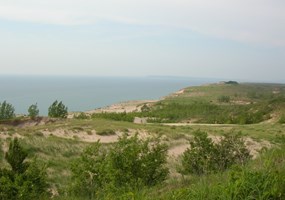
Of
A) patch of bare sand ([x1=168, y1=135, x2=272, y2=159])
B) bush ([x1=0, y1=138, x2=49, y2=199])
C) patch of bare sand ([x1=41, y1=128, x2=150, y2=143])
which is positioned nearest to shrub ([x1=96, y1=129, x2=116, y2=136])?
patch of bare sand ([x1=41, y1=128, x2=150, y2=143])

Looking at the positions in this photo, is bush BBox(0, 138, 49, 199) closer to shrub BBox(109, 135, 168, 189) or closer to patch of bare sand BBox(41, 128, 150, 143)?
shrub BBox(109, 135, 168, 189)

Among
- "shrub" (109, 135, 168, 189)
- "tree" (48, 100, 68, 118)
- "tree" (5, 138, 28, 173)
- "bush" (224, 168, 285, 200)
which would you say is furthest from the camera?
"tree" (48, 100, 68, 118)

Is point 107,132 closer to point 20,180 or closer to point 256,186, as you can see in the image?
point 20,180

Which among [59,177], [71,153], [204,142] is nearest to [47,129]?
[71,153]

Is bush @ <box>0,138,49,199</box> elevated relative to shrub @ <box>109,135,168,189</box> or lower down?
lower down

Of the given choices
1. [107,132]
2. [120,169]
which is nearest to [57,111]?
[107,132]

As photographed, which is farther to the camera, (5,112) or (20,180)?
(5,112)

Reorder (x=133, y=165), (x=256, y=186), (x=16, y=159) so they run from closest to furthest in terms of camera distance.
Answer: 1. (x=256, y=186)
2. (x=133, y=165)
3. (x=16, y=159)

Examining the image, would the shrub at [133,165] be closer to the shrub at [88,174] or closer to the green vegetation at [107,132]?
the shrub at [88,174]

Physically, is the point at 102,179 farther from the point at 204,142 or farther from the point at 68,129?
the point at 68,129

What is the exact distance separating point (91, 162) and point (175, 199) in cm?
767

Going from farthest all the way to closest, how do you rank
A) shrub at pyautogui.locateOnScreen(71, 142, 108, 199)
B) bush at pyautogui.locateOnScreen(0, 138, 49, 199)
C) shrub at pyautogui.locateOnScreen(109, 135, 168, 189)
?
shrub at pyautogui.locateOnScreen(71, 142, 108, 199) < shrub at pyautogui.locateOnScreen(109, 135, 168, 189) < bush at pyautogui.locateOnScreen(0, 138, 49, 199)

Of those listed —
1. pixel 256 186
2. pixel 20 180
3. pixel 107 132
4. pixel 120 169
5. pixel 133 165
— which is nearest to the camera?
pixel 256 186

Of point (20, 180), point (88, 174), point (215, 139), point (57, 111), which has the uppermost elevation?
point (20, 180)
